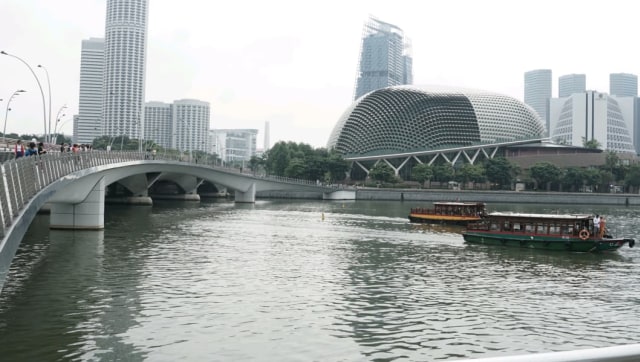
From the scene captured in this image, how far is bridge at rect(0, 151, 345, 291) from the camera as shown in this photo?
20998mm

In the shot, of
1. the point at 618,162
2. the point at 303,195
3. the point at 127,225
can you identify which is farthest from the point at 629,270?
the point at 618,162

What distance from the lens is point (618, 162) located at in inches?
6870


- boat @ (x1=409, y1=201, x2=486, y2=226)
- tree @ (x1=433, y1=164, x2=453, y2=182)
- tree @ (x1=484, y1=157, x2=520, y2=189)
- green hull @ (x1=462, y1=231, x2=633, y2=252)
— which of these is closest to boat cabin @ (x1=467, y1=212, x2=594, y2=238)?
green hull @ (x1=462, y1=231, x2=633, y2=252)

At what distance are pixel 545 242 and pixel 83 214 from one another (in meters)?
38.6

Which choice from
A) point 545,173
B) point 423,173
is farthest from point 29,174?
point 545,173

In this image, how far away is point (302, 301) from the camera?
2478 centimetres

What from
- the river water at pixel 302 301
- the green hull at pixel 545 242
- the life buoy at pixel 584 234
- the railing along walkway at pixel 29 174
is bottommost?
the river water at pixel 302 301

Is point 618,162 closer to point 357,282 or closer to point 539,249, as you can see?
point 539,249

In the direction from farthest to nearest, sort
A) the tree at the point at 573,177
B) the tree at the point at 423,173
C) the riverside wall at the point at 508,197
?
the tree at the point at 423,173 < the tree at the point at 573,177 < the riverside wall at the point at 508,197

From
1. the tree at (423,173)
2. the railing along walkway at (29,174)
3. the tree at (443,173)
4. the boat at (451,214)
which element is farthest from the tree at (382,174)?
the railing along walkway at (29,174)

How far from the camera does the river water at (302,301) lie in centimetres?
1800

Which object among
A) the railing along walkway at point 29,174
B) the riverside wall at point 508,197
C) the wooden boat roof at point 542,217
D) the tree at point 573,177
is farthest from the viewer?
the tree at point 573,177

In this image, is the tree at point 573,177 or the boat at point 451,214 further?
the tree at point 573,177

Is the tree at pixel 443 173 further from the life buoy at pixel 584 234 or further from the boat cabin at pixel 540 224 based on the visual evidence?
the life buoy at pixel 584 234
